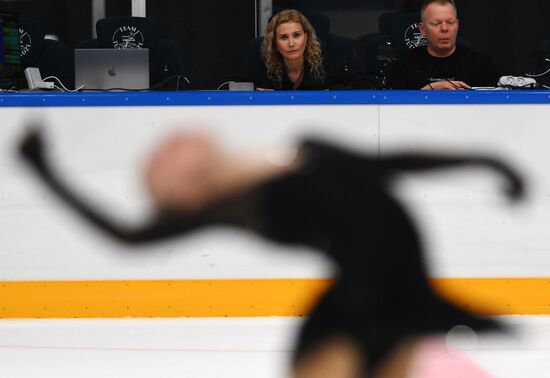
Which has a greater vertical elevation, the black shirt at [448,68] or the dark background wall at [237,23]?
the dark background wall at [237,23]

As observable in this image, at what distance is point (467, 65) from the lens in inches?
158

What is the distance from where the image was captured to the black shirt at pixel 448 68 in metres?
3.92

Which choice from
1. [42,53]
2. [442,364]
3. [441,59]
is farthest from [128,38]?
[442,364]

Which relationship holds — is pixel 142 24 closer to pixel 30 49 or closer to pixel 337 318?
pixel 30 49

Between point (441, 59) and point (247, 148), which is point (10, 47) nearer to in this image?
point (247, 148)

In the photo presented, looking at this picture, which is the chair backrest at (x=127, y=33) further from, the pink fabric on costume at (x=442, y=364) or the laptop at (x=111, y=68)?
the pink fabric on costume at (x=442, y=364)

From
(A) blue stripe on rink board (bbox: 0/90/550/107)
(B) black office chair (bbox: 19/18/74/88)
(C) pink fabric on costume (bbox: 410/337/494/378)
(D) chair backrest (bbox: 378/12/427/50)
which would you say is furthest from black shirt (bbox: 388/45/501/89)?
(B) black office chair (bbox: 19/18/74/88)

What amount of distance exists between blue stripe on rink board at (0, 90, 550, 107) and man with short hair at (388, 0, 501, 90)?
39 cm

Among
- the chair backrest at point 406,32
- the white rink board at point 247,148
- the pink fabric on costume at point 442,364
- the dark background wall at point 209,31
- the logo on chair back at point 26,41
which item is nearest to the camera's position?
the pink fabric on costume at point 442,364

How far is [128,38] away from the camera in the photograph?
529 cm

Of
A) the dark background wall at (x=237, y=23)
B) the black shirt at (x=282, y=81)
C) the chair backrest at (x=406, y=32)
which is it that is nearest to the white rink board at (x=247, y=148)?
the black shirt at (x=282, y=81)

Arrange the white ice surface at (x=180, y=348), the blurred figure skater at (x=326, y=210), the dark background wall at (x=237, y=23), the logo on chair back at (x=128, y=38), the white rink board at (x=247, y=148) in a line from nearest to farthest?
the white ice surface at (x=180, y=348)
the blurred figure skater at (x=326, y=210)
the white rink board at (x=247, y=148)
the logo on chair back at (x=128, y=38)
the dark background wall at (x=237, y=23)

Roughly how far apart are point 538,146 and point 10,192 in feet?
6.23

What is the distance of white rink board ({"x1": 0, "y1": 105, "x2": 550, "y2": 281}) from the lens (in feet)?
11.2
